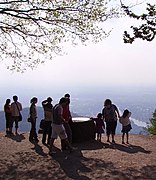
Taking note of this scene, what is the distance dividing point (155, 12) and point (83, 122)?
19.2 feet

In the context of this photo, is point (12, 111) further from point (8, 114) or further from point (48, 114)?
point (48, 114)

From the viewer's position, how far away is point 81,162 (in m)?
11.1

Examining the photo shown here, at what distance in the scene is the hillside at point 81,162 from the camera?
380 inches

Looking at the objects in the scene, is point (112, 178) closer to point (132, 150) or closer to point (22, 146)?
point (132, 150)

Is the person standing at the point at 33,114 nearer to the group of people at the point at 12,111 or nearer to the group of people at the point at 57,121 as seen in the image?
the group of people at the point at 57,121

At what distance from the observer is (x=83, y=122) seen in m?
15.2

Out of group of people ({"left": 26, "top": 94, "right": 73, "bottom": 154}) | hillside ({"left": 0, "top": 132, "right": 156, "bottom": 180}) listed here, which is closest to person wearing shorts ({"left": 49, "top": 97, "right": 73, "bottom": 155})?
group of people ({"left": 26, "top": 94, "right": 73, "bottom": 154})

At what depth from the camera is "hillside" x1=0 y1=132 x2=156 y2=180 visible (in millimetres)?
9641

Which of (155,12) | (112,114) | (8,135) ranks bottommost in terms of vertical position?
(8,135)

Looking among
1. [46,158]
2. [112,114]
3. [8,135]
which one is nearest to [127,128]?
[112,114]

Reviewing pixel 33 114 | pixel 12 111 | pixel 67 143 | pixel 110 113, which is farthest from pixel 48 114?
pixel 12 111

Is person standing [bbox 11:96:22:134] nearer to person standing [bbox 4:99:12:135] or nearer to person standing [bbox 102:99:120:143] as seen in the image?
person standing [bbox 4:99:12:135]

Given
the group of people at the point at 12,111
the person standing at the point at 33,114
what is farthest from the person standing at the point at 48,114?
the group of people at the point at 12,111

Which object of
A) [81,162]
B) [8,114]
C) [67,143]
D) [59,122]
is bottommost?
[81,162]
